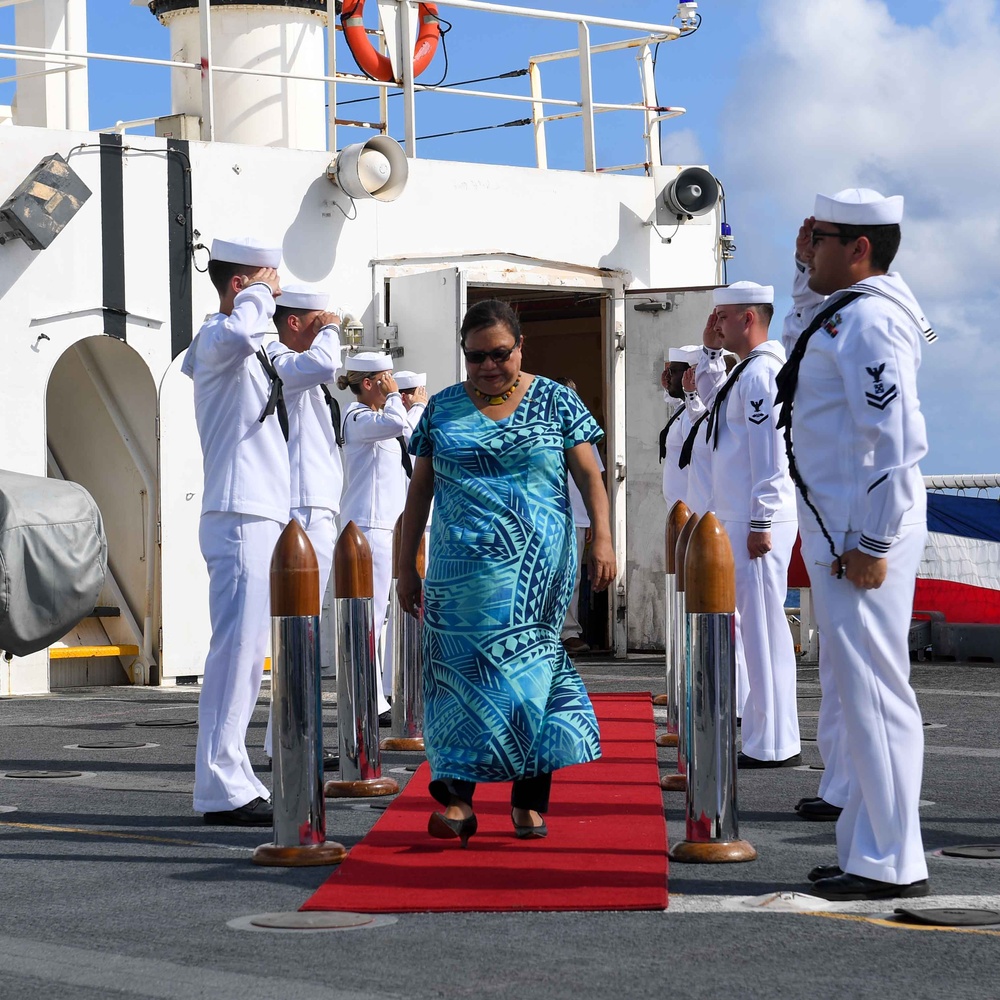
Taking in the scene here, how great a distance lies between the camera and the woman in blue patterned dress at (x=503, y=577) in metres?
5.55

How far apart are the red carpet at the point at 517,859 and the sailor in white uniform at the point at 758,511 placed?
2.76 ft

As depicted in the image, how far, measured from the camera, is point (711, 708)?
5266 millimetres

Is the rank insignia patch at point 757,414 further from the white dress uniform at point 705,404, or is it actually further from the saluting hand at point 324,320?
the saluting hand at point 324,320

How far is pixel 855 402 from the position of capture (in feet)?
15.4

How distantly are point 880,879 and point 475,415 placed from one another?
207cm

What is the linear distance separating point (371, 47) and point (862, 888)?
Answer: 494 inches

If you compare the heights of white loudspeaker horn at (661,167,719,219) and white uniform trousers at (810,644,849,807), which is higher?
white loudspeaker horn at (661,167,719,219)

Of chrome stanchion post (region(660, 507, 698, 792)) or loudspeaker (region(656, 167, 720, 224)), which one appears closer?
chrome stanchion post (region(660, 507, 698, 792))

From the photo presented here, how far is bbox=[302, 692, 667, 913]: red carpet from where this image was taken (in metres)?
4.71

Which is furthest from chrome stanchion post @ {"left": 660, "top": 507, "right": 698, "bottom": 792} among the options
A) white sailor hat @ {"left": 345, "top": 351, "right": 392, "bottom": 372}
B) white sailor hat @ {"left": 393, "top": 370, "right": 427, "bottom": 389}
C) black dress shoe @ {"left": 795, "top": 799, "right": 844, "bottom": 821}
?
white sailor hat @ {"left": 393, "top": 370, "right": 427, "bottom": 389}

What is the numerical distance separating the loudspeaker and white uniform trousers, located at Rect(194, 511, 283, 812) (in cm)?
974

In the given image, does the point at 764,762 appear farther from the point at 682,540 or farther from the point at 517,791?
the point at 517,791

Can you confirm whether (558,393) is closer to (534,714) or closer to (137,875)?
(534,714)

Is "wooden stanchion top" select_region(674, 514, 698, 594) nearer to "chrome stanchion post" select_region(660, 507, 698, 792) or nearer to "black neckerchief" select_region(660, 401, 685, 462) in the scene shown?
"chrome stanchion post" select_region(660, 507, 698, 792)
